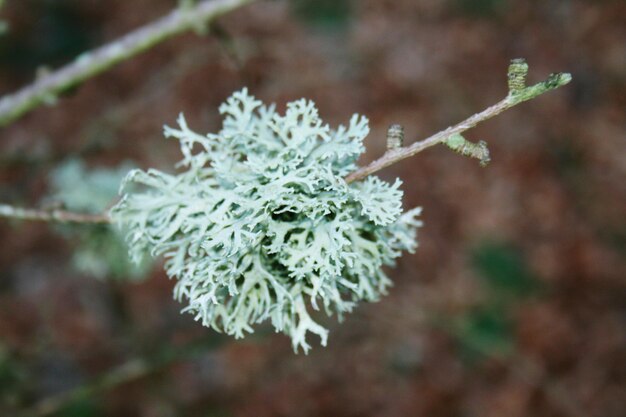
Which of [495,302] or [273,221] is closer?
[273,221]

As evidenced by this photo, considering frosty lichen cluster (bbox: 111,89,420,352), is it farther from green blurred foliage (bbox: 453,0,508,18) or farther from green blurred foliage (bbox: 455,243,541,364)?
green blurred foliage (bbox: 453,0,508,18)

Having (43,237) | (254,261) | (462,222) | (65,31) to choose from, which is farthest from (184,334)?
(254,261)

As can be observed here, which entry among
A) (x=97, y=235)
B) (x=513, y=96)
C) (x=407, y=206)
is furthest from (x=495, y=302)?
(x=513, y=96)

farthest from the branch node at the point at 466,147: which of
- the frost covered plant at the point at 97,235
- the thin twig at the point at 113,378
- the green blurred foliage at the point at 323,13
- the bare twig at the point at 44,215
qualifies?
the green blurred foliage at the point at 323,13

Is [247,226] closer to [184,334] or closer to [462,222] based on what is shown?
[184,334]

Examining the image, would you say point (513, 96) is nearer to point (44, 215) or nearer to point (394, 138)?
point (394, 138)

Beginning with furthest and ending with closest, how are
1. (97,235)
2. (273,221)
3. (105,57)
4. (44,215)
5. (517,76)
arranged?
(97,235) → (105,57) → (44,215) → (273,221) → (517,76)
